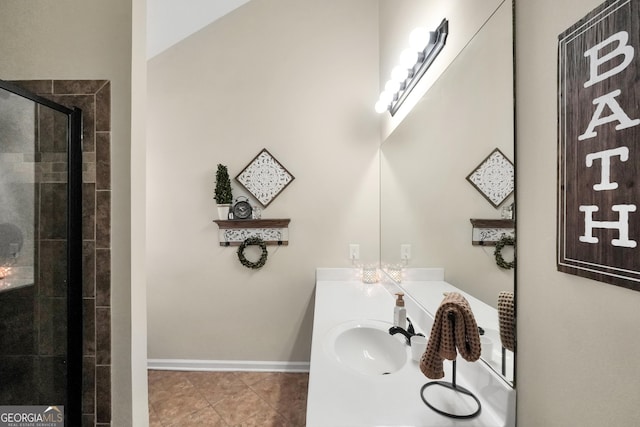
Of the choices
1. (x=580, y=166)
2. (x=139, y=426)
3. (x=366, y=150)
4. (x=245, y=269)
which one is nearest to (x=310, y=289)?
(x=245, y=269)

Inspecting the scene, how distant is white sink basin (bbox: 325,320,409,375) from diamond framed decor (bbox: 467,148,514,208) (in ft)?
2.34

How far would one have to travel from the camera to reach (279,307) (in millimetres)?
2506

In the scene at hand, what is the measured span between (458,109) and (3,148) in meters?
1.61

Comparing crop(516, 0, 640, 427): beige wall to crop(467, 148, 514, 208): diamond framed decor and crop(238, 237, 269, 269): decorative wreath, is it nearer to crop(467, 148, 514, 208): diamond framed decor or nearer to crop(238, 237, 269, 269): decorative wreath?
crop(467, 148, 514, 208): diamond framed decor

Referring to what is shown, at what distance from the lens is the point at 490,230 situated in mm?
941

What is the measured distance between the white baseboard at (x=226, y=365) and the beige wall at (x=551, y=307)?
2006mm

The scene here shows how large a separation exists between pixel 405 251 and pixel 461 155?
0.78 metres

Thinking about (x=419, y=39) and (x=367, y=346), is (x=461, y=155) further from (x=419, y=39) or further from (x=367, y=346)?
(x=367, y=346)

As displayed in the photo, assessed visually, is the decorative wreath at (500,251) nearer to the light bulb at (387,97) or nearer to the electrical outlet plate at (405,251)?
the electrical outlet plate at (405,251)

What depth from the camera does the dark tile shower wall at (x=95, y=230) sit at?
1250mm

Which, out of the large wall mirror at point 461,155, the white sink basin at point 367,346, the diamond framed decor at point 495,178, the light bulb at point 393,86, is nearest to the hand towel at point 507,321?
the large wall mirror at point 461,155

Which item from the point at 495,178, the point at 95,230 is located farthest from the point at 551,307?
the point at 95,230

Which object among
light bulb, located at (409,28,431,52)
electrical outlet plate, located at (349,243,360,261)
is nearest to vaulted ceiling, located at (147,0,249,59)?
light bulb, located at (409,28,431,52)

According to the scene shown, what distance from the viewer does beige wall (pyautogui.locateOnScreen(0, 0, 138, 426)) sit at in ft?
4.11
